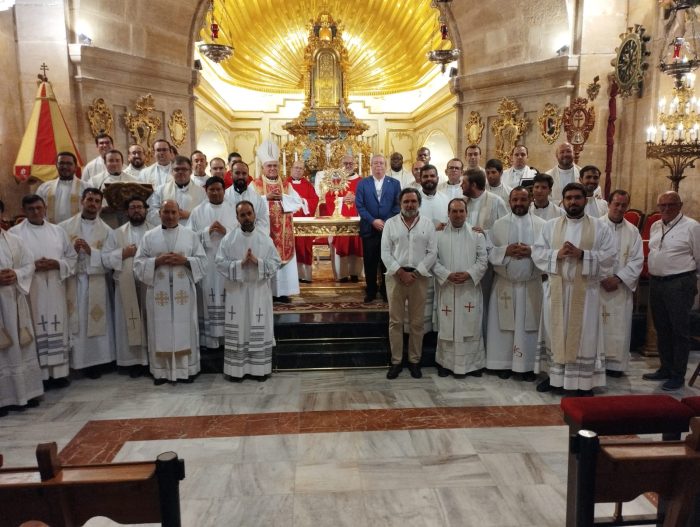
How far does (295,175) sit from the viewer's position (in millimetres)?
9117

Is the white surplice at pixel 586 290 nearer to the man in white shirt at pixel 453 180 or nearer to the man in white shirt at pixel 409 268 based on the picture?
→ the man in white shirt at pixel 409 268

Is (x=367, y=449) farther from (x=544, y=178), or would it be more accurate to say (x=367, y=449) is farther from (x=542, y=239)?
(x=544, y=178)

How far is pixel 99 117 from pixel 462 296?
6391mm

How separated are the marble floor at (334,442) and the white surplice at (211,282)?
581mm

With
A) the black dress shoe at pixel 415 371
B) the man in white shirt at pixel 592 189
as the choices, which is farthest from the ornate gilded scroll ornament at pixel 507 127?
the black dress shoe at pixel 415 371

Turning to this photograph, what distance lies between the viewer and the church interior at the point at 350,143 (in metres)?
3.78

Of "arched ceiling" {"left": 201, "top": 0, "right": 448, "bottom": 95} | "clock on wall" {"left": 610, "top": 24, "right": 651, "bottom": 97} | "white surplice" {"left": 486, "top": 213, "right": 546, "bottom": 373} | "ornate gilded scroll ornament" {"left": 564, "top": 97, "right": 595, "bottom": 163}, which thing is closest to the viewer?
"white surplice" {"left": 486, "top": 213, "right": 546, "bottom": 373}

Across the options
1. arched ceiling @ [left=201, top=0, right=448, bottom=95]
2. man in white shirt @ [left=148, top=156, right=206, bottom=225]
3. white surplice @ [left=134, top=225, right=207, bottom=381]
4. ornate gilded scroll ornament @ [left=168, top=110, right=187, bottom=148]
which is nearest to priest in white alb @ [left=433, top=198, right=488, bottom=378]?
white surplice @ [left=134, top=225, right=207, bottom=381]

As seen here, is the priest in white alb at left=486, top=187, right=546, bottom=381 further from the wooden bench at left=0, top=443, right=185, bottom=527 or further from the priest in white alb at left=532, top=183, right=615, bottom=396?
the wooden bench at left=0, top=443, right=185, bottom=527

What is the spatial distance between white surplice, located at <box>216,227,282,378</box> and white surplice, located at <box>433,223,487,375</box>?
1.80m

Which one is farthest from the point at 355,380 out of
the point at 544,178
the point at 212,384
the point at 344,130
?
the point at 344,130

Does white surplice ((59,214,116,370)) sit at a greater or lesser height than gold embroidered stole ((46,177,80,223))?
lesser

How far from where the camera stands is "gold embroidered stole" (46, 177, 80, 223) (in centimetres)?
632

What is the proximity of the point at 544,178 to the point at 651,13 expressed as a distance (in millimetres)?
4387
